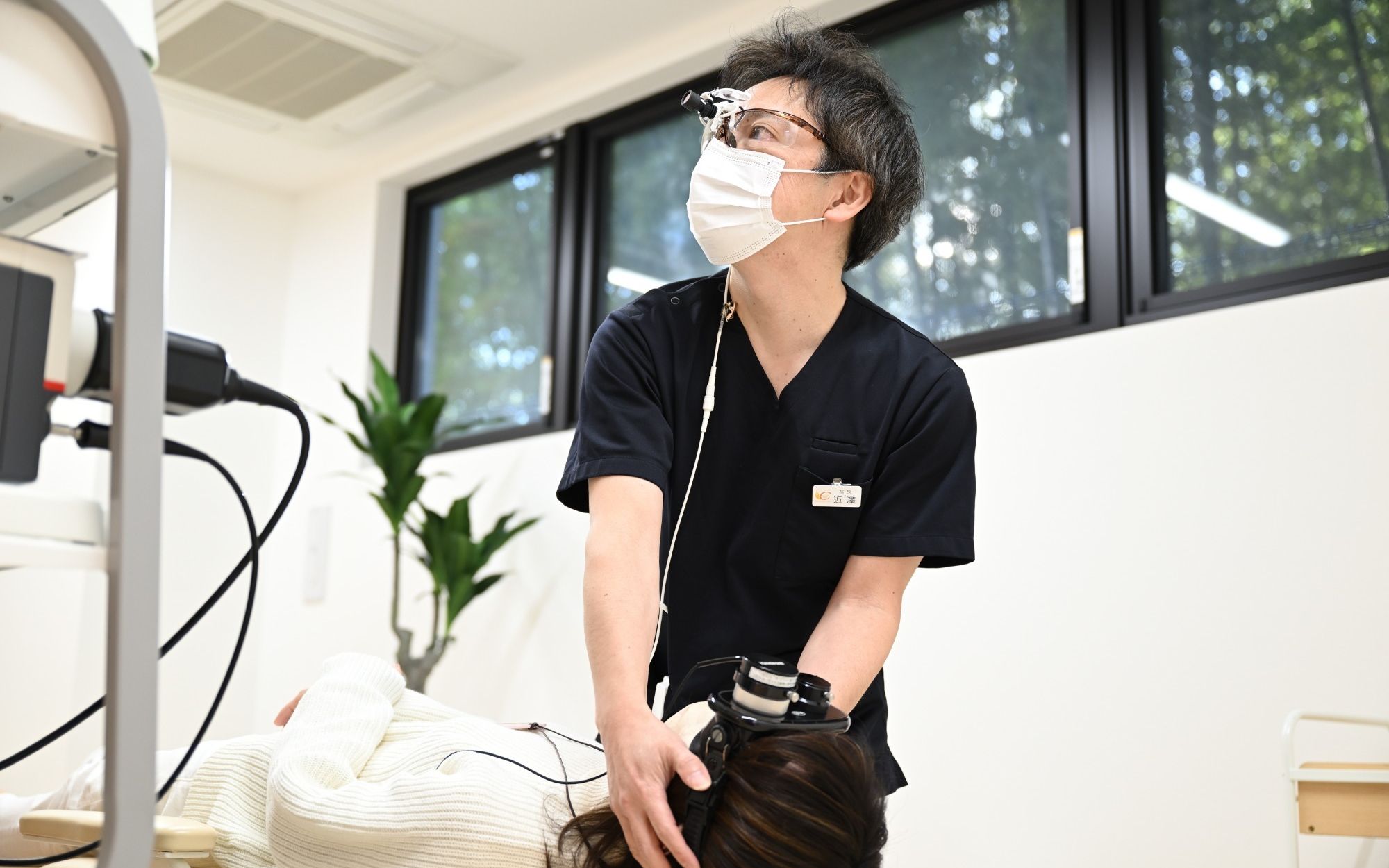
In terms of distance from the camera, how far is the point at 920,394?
1599 mm

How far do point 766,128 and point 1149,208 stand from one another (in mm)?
1525

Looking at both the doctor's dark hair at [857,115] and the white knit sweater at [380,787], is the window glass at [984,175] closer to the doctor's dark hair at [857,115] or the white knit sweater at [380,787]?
the doctor's dark hair at [857,115]

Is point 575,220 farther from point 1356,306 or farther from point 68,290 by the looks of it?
point 68,290

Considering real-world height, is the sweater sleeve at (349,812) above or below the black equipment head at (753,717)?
below

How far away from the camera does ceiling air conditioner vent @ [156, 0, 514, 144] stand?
3666 millimetres

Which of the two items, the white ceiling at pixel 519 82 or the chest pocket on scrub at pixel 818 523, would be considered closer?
the chest pocket on scrub at pixel 818 523

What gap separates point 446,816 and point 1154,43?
2.58 metres

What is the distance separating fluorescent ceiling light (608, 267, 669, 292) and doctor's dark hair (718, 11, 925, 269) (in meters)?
2.26

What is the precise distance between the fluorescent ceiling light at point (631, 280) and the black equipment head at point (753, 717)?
299cm

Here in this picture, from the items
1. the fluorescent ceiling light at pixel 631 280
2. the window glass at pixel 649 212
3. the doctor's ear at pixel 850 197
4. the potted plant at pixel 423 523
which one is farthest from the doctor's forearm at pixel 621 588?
the fluorescent ceiling light at pixel 631 280

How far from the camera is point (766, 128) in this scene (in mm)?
1705

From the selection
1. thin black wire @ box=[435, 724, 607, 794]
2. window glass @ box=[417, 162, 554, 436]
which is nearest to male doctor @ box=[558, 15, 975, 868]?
thin black wire @ box=[435, 724, 607, 794]

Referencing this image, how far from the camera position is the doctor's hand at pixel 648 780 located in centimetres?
110

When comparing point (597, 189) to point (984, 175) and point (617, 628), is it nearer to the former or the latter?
point (984, 175)
